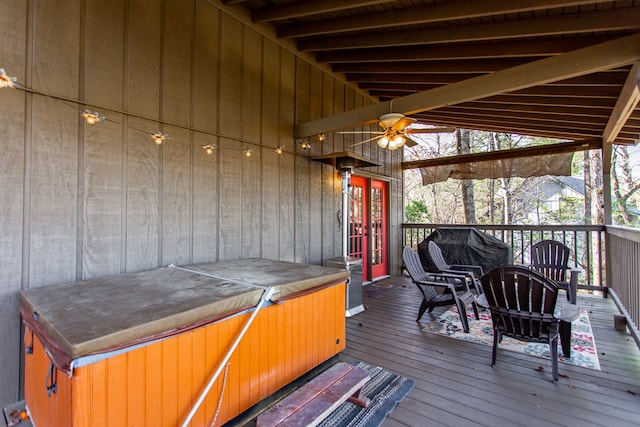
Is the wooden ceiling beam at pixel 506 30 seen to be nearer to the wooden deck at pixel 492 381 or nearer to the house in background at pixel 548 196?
the wooden deck at pixel 492 381

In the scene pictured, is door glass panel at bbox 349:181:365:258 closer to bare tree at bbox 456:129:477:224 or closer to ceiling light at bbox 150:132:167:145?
ceiling light at bbox 150:132:167:145

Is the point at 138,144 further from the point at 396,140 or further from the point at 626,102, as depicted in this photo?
the point at 626,102

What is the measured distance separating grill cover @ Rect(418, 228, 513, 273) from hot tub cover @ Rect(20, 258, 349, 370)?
3514 mm

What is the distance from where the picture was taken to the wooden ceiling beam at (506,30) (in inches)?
104

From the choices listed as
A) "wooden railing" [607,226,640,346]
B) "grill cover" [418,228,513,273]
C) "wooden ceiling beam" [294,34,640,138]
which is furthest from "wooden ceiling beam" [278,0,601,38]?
"grill cover" [418,228,513,273]

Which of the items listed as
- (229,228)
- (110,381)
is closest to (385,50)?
Answer: (229,228)

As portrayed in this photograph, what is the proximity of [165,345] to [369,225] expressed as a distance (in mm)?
4860

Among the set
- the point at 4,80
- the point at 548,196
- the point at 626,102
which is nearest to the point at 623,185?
the point at 548,196

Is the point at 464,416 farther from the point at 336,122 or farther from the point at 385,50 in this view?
the point at 385,50

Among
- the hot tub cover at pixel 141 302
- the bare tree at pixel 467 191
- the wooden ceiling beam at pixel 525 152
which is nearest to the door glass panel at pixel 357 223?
the wooden ceiling beam at pixel 525 152

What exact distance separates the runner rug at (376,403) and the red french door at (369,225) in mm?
3143

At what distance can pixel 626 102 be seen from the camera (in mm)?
3289

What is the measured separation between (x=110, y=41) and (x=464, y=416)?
13.8 ft

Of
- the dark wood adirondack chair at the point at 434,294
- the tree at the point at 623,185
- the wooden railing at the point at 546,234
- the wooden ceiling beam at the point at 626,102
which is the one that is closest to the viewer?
the wooden ceiling beam at the point at 626,102
